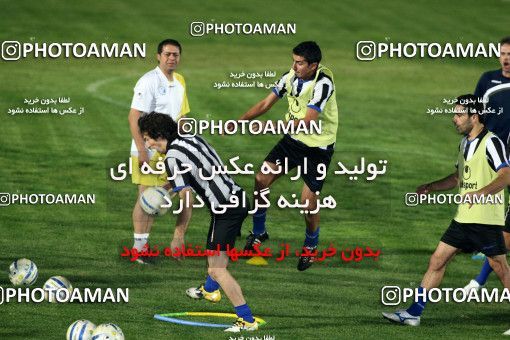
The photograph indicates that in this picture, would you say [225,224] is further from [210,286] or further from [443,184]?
[443,184]

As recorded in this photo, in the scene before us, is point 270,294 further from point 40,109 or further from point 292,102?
point 40,109

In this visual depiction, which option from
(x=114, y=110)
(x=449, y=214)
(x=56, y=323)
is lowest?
(x=56, y=323)

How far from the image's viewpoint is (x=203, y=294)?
18.2m

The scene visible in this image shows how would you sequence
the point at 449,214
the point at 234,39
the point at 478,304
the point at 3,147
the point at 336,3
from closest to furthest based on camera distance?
1. the point at 478,304
2. the point at 449,214
3. the point at 3,147
4. the point at 234,39
5. the point at 336,3

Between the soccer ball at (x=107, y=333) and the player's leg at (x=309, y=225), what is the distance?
16.3 ft

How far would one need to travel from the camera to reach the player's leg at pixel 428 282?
1689 cm

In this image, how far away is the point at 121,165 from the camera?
2097cm

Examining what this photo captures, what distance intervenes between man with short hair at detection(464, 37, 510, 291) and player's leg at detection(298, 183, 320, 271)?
2379 mm

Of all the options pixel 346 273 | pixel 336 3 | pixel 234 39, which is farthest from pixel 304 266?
pixel 336 3

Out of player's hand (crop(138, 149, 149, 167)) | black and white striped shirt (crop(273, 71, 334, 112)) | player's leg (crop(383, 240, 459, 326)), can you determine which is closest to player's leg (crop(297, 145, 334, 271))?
black and white striped shirt (crop(273, 71, 334, 112))

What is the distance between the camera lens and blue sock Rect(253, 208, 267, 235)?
20.2 metres

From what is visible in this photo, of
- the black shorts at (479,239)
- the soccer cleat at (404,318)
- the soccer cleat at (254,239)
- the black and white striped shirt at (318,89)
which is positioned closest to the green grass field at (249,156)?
the soccer cleat at (404,318)

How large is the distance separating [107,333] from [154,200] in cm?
336

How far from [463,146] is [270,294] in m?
3.33
